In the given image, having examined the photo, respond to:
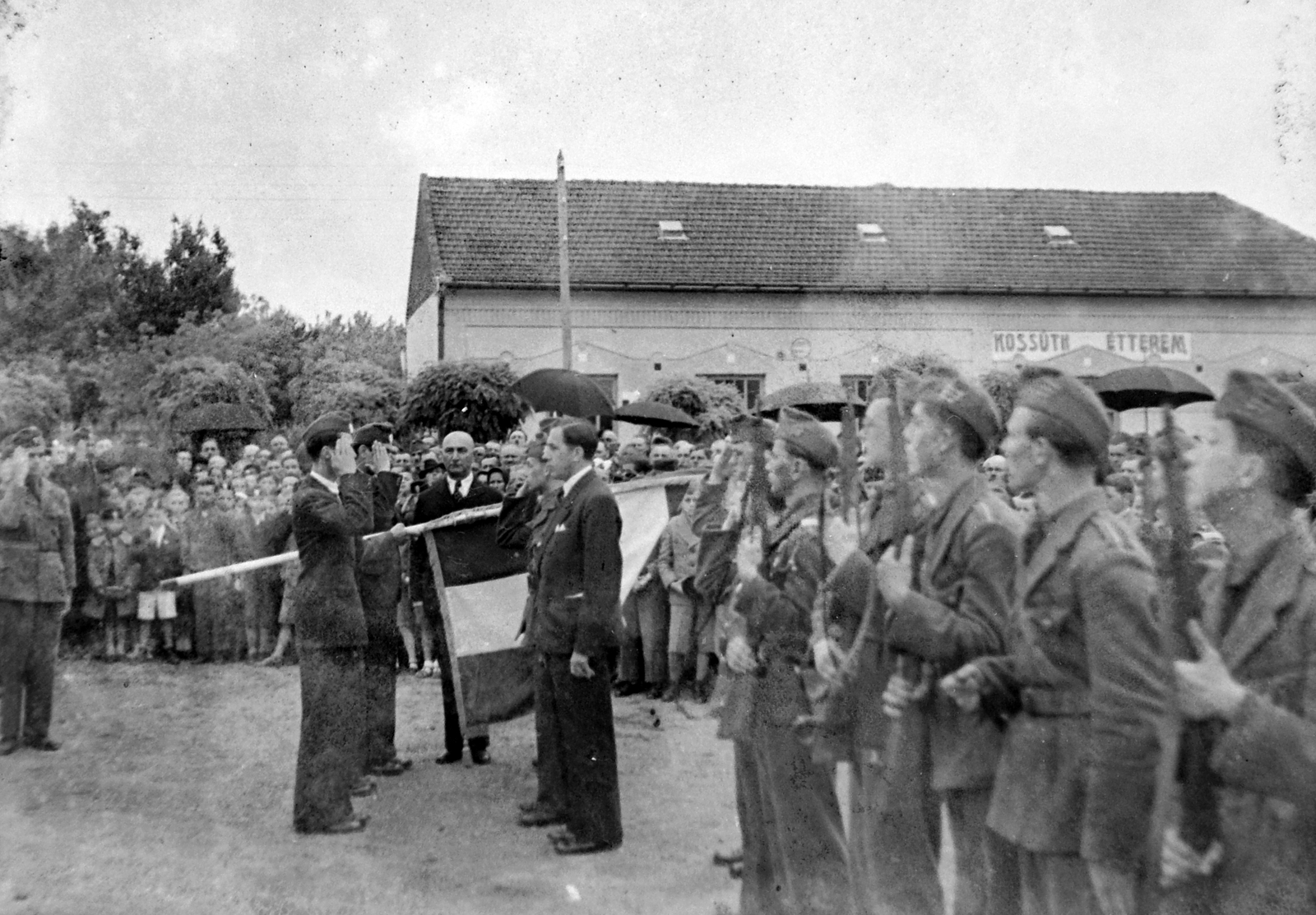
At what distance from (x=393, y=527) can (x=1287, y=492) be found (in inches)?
221

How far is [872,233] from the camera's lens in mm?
6449

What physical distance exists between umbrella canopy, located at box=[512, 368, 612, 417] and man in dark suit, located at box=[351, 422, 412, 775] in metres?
1.28

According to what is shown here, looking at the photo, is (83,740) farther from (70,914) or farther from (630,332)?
(630,332)

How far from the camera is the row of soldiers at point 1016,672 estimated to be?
261cm

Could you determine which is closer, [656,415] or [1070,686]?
[1070,686]

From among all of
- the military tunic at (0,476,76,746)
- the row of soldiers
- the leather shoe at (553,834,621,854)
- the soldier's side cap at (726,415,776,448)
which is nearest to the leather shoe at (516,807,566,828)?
the leather shoe at (553,834,621,854)

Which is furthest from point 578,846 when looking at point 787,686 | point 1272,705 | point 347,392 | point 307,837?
point 347,392

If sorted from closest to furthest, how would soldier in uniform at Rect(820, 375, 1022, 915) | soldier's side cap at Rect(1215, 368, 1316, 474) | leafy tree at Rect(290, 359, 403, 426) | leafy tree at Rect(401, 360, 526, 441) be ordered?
1. soldier's side cap at Rect(1215, 368, 1316, 474)
2. soldier in uniform at Rect(820, 375, 1022, 915)
3. leafy tree at Rect(290, 359, 403, 426)
4. leafy tree at Rect(401, 360, 526, 441)

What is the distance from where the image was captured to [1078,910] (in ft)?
10.1

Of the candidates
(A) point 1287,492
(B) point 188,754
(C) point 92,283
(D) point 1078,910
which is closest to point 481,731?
(B) point 188,754

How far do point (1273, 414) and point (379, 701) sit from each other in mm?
5711

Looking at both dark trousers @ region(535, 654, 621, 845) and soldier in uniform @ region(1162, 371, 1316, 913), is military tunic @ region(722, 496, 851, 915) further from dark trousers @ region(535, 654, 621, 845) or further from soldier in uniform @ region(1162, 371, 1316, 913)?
soldier in uniform @ region(1162, 371, 1316, 913)

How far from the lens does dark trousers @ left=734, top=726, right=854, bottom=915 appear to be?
177 inches

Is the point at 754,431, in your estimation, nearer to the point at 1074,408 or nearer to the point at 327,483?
the point at 1074,408
